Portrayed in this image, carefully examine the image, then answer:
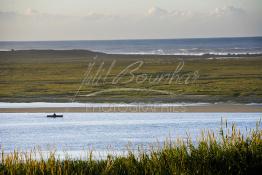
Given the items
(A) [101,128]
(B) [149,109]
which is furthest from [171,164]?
(B) [149,109]

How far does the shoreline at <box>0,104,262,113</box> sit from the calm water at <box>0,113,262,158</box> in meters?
1.35

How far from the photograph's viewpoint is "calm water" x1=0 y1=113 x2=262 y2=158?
79.6 feet

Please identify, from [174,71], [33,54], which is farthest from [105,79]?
[33,54]

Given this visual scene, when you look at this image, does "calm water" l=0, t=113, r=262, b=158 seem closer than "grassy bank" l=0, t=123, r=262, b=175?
No

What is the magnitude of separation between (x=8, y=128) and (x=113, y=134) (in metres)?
Result: 5.16

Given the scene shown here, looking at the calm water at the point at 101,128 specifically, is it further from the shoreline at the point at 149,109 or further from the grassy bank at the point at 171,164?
the grassy bank at the point at 171,164

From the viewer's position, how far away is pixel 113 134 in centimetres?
2634

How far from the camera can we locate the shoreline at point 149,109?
3537 centimetres

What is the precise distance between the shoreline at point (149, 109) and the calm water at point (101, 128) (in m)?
1.35

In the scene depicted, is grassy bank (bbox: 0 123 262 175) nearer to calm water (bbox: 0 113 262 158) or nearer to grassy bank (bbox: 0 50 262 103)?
calm water (bbox: 0 113 262 158)

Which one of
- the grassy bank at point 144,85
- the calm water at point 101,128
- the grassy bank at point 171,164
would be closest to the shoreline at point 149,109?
the calm water at point 101,128

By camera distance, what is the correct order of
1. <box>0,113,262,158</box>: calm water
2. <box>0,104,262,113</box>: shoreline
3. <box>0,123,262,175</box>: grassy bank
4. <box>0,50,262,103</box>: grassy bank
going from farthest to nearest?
<box>0,50,262,103</box>: grassy bank
<box>0,104,262,113</box>: shoreline
<box>0,113,262,158</box>: calm water
<box>0,123,262,175</box>: grassy bank

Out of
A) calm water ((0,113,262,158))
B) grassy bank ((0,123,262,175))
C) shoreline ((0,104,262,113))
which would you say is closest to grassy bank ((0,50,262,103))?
shoreline ((0,104,262,113))

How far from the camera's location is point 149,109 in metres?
36.5
